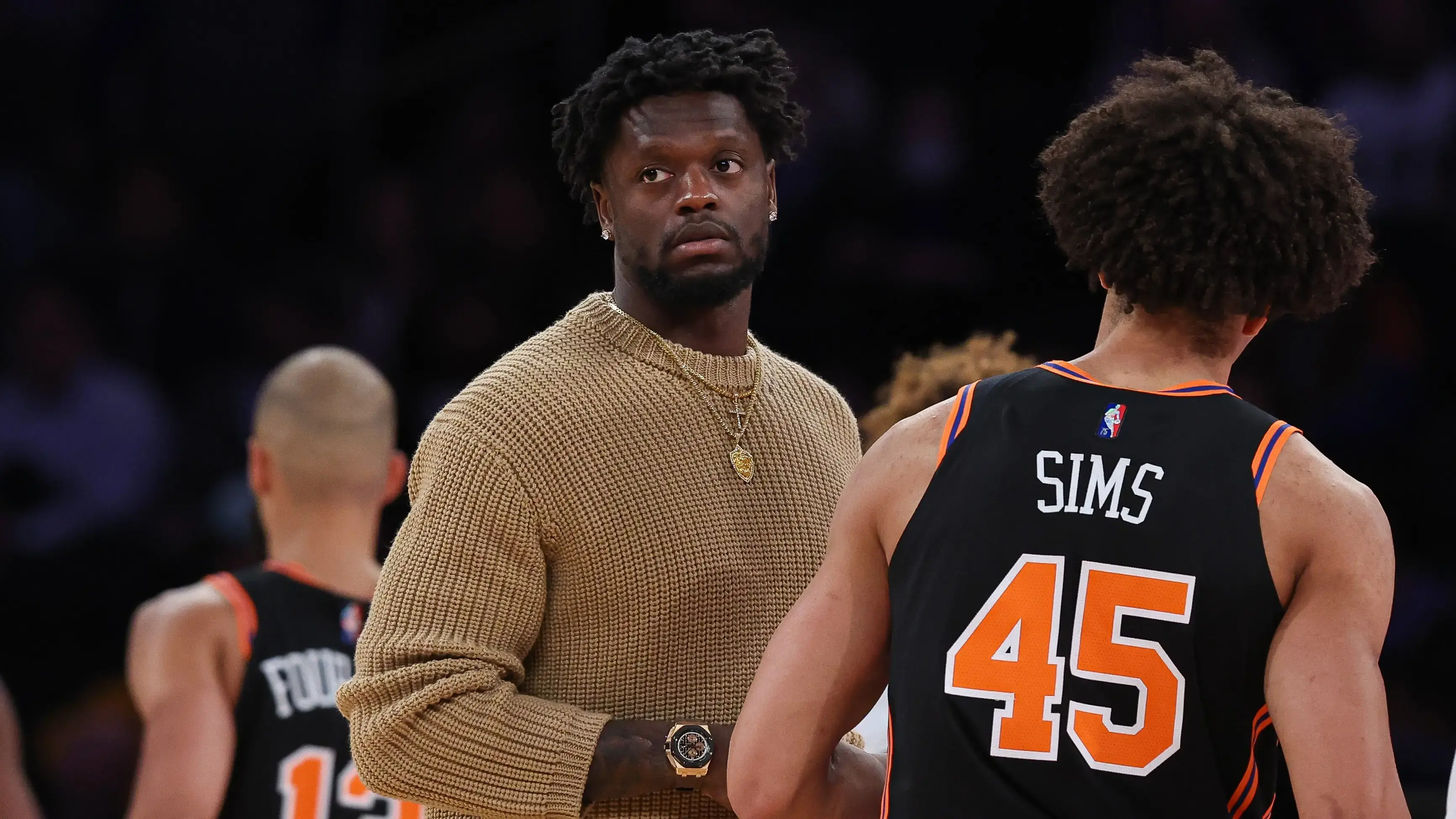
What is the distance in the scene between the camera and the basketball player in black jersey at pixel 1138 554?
1.80 metres

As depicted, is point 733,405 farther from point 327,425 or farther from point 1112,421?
point 327,425

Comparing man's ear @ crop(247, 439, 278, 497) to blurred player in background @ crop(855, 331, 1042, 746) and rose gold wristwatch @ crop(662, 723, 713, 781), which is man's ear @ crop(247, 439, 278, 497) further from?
rose gold wristwatch @ crop(662, 723, 713, 781)

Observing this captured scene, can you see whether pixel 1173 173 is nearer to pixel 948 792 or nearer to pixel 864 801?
pixel 948 792

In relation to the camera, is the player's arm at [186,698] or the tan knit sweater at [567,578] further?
the player's arm at [186,698]

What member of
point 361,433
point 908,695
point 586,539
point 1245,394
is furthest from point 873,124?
point 908,695

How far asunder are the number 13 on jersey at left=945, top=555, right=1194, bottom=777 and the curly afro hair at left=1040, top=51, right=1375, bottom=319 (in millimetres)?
361

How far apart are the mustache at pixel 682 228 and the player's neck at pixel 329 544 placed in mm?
1775

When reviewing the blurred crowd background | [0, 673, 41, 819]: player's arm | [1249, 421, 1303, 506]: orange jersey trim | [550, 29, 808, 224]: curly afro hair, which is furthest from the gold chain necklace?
the blurred crowd background

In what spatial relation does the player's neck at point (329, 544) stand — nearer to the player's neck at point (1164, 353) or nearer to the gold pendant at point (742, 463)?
the gold pendant at point (742, 463)

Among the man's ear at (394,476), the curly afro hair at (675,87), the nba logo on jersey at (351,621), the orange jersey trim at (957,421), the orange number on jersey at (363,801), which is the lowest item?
the orange number on jersey at (363,801)

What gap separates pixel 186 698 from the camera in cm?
377

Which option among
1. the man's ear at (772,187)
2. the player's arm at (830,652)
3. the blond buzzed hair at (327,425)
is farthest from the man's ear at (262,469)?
the player's arm at (830,652)

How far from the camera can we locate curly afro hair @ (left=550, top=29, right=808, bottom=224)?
8.43ft

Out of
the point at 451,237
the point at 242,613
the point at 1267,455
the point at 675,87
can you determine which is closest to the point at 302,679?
the point at 242,613
